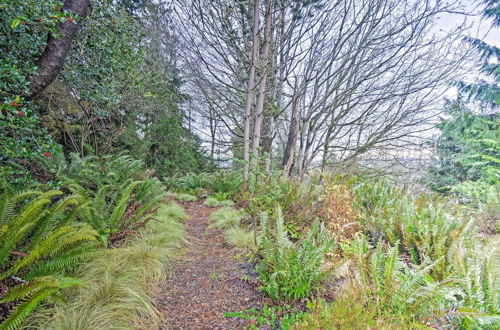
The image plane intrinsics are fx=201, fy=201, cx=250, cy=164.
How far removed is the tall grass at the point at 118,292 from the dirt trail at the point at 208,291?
0.13m

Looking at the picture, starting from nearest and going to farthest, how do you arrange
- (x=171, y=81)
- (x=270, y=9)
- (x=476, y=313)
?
1. (x=476, y=313)
2. (x=270, y=9)
3. (x=171, y=81)

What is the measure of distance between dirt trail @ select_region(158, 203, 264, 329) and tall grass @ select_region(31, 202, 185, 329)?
132mm

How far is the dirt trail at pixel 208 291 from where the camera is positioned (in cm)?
152

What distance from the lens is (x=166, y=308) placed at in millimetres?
1614

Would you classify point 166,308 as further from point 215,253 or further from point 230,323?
point 215,253

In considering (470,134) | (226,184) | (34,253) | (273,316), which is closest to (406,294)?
(273,316)

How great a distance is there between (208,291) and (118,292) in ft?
2.34

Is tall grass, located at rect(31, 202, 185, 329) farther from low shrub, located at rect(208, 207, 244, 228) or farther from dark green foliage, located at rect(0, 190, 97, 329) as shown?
low shrub, located at rect(208, 207, 244, 228)

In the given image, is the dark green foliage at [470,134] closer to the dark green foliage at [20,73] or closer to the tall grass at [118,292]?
the tall grass at [118,292]

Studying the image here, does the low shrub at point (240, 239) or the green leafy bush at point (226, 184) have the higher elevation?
the green leafy bush at point (226, 184)

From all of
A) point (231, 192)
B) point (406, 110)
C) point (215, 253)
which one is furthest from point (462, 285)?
point (406, 110)

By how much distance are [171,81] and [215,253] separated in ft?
25.8

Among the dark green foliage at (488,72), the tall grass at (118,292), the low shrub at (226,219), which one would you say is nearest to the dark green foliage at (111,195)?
the tall grass at (118,292)

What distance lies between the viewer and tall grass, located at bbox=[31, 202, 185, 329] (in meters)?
1.29
